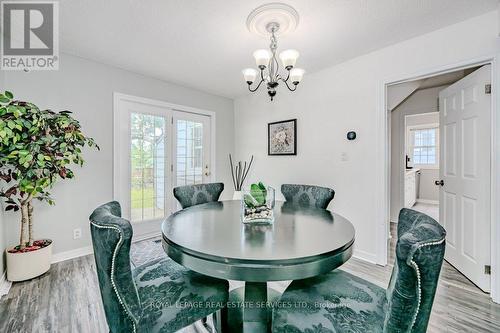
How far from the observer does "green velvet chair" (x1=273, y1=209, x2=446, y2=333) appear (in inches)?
27.9

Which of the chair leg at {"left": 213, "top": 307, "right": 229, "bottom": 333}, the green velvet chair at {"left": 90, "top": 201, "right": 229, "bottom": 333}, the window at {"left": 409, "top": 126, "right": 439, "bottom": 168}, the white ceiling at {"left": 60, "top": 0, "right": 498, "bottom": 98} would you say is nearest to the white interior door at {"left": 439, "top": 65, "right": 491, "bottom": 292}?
the white ceiling at {"left": 60, "top": 0, "right": 498, "bottom": 98}

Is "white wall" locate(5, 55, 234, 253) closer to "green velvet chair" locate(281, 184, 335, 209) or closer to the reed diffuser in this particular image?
the reed diffuser

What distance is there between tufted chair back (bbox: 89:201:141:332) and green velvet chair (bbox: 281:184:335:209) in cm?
155

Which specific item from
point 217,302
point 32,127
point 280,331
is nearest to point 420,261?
point 280,331

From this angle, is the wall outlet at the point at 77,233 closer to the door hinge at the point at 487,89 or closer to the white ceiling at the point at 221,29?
the white ceiling at the point at 221,29

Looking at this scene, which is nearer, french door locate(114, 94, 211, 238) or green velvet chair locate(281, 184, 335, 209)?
green velvet chair locate(281, 184, 335, 209)

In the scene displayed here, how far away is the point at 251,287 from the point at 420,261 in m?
0.82

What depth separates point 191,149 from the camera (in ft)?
13.1

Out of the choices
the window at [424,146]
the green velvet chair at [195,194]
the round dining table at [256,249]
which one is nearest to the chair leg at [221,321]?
the round dining table at [256,249]

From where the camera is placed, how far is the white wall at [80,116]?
2521mm

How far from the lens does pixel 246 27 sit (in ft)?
6.93

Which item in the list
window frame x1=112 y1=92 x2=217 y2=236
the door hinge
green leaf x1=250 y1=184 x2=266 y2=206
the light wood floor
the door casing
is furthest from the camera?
window frame x1=112 y1=92 x2=217 y2=236

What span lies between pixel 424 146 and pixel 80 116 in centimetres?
767

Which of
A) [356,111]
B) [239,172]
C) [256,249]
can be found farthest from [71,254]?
[356,111]
